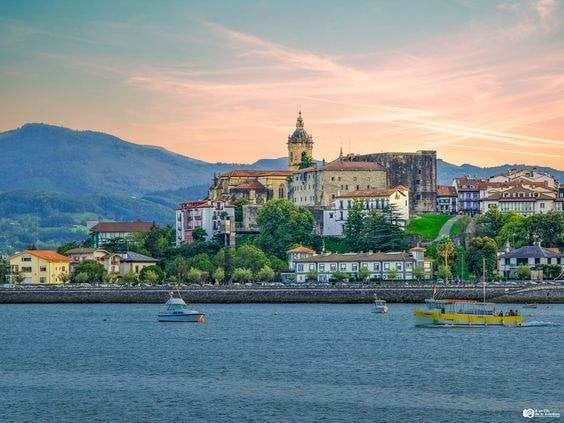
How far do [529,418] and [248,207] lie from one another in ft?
376

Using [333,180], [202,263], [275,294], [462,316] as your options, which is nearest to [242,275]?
[202,263]

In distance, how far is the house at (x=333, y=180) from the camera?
545ft

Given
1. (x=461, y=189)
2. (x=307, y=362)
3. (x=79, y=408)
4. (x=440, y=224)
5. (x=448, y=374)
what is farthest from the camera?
(x=461, y=189)

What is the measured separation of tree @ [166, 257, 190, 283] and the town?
0.16 m

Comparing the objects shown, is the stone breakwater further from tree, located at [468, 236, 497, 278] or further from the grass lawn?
the grass lawn

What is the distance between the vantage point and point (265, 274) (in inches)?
5625

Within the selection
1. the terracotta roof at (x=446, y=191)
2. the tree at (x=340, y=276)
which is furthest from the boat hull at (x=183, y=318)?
the terracotta roof at (x=446, y=191)

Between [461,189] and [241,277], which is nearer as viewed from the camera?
[241,277]

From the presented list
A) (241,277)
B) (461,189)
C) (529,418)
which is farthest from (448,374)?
(461,189)

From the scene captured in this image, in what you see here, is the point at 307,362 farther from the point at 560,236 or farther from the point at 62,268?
the point at 62,268

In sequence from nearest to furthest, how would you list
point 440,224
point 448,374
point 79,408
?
point 79,408 → point 448,374 → point 440,224

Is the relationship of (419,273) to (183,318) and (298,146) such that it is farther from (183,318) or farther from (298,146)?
(298,146)

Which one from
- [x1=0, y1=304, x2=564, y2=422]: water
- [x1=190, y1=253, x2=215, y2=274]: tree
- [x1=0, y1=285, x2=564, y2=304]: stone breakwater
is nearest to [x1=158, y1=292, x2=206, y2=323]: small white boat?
[x1=0, y1=304, x2=564, y2=422]: water

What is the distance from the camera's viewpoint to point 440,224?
6255 inches
